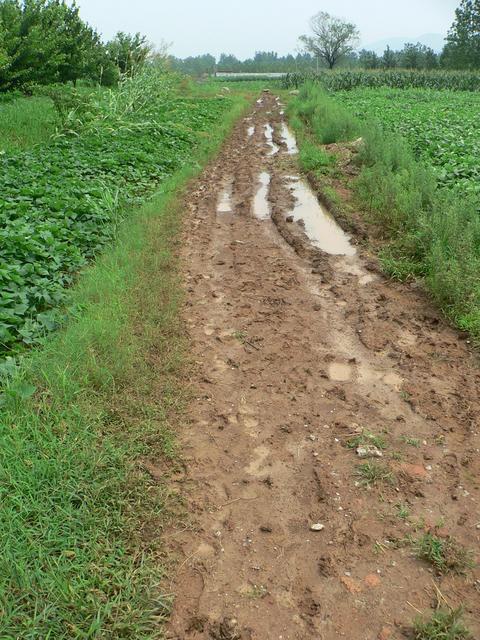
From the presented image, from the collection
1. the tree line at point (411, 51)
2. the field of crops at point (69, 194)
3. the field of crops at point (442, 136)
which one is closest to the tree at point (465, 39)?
the tree line at point (411, 51)

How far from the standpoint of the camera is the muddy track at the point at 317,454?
2611 millimetres

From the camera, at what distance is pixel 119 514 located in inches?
116

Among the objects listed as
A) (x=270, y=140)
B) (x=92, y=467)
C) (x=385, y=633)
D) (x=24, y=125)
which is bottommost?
(x=385, y=633)

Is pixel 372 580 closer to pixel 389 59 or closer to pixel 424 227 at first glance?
pixel 424 227

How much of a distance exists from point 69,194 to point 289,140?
9.32 metres

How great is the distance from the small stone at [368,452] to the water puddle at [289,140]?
1114cm

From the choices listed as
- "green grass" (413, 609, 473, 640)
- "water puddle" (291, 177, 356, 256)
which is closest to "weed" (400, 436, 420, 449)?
"green grass" (413, 609, 473, 640)

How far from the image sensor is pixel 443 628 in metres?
2.42

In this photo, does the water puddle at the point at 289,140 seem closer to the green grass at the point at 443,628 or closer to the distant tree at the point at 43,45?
the distant tree at the point at 43,45

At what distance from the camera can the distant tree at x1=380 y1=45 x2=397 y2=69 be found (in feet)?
175

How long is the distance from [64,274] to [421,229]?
174 inches

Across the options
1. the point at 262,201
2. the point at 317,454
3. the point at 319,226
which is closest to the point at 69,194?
the point at 262,201

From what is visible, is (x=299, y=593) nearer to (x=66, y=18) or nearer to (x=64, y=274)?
(x=64, y=274)

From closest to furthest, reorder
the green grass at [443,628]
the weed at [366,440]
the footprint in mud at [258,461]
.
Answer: the green grass at [443,628] → the footprint in mud at [258,461] → the weed at [366,440]
